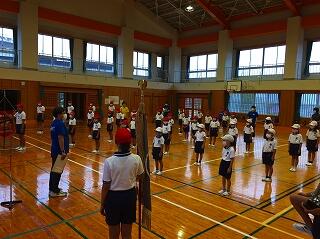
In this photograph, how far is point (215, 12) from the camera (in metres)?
22.1

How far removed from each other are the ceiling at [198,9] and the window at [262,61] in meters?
2.96

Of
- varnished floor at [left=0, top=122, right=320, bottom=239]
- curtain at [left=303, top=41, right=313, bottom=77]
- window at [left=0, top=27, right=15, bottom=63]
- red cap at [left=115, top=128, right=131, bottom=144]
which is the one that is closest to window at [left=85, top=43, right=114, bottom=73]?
window at [left=0, top=27, right=15, bottom=63]

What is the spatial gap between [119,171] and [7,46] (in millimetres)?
19297

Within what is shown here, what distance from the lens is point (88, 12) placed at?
21578 mm

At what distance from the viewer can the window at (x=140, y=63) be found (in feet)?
85.1

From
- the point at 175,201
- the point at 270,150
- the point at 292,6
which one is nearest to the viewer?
the point at 175,201

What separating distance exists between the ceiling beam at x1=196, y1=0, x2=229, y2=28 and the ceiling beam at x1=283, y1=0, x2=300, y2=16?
516cm

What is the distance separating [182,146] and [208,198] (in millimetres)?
6873

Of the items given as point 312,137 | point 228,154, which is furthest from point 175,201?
point 312,137

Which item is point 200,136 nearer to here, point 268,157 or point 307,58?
point 268,157

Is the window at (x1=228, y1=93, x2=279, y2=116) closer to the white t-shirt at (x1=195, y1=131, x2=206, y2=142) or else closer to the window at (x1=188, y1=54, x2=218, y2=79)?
the window at (x1=188, y1=54, x2=218, y2=79)

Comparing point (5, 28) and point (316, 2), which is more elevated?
point (316, 2)

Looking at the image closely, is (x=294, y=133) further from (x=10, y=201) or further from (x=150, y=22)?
(x=150, y=22)

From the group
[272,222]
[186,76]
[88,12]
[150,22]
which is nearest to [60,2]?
[88,12]
